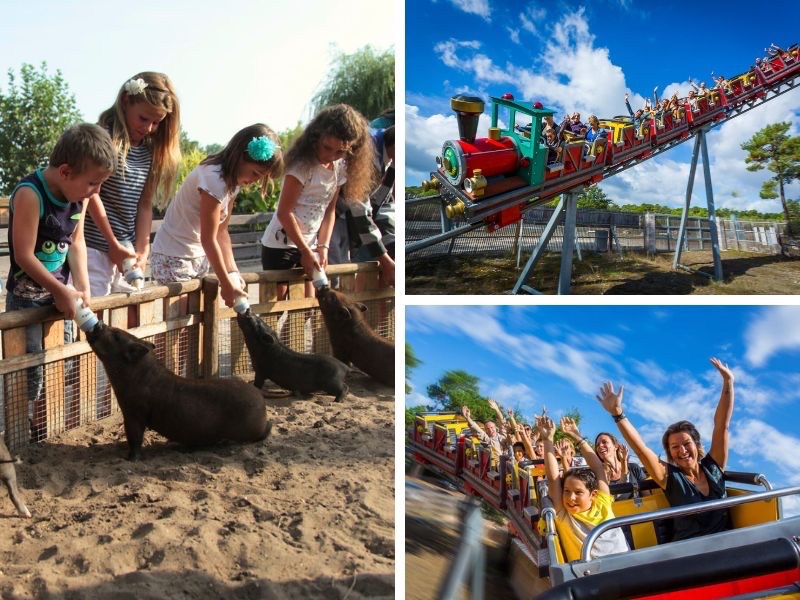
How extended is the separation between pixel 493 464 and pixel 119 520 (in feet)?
4.24

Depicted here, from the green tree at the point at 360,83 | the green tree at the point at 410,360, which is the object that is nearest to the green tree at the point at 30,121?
the green tree at the point at 360,83

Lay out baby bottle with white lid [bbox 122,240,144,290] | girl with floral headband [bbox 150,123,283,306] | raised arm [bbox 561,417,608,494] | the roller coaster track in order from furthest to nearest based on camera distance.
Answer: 1. girl with floral headband [bbox 150,123,283,306]
2. baby bottle with white lid [bbox 122,240,144,290]
3. raised arm [bbox 561,417,608,494]
4. the roller coaster track

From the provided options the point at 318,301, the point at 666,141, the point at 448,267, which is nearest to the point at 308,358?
the point at 318,301

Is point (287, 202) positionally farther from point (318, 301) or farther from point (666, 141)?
point (666, 141)

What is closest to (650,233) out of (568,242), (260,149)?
(568,242)

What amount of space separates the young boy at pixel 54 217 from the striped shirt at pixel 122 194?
0.28 metres

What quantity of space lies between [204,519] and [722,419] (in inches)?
69.7

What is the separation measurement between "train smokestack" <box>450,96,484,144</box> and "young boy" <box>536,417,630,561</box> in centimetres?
100

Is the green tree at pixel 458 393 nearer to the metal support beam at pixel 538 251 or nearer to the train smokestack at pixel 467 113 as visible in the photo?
the metal support beam at pixel 538 251

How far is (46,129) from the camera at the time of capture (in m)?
11.8

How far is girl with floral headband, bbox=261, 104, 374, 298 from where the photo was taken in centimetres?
382

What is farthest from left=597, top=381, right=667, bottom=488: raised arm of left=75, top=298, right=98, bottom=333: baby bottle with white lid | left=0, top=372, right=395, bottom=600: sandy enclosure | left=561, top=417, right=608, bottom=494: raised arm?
left=75, top=298, right=98, bottom=333: baby bottle with white lid

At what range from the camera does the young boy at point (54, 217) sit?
3016 millimetres

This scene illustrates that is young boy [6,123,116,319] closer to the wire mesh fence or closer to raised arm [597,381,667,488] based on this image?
the wire mesh fence
